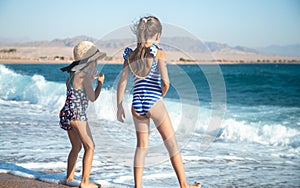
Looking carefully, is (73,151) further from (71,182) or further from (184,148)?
(184,148)

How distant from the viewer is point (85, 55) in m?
3.93

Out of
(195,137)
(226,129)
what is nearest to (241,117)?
(226,129)

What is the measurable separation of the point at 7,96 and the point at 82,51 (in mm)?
13774

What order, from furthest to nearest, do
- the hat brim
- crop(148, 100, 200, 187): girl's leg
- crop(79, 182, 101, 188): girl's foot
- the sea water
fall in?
the sea water
crop(79, 182, 101, 188): girl's foot
the hat brim
crop(148, 100, 200, 187): girl's leg

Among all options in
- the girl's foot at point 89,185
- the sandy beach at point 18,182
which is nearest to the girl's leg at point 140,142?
the girl's foot at point 89,185

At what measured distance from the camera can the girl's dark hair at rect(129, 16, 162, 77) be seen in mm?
3594

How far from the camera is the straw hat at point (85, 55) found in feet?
12.8

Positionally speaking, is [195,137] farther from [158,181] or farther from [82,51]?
[82,51]

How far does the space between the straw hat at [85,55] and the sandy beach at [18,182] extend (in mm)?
1195

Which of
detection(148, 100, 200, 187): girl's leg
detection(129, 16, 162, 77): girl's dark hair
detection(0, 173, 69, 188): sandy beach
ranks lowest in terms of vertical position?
detection(0, 173, 69, 188): sandy beach

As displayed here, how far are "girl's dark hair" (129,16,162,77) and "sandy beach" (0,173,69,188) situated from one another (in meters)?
1.53

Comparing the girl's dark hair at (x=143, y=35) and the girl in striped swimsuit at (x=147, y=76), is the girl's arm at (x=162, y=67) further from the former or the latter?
the girl's dark hair at (x=143, y=35)

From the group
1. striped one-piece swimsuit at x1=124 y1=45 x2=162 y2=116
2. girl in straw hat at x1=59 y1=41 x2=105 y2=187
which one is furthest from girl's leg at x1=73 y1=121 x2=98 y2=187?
striped one-piece swimsuit at x1=124 y1=45 x2=162 y2=116

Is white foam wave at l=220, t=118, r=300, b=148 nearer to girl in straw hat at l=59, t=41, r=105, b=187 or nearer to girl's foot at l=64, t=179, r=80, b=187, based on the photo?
girl's foot at l=64, t=179, r=80, b=187
